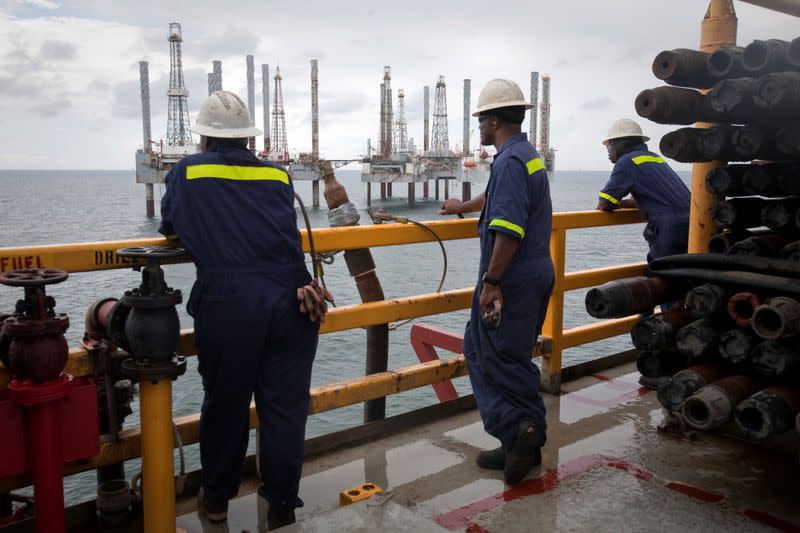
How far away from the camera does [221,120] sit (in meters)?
2.89

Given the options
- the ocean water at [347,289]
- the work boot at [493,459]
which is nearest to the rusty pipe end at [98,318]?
the work boot at [493,459]

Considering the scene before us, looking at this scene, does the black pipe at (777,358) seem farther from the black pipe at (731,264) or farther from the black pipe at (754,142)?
the black pipe at (754,142)

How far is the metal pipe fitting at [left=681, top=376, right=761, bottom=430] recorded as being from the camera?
2873mm

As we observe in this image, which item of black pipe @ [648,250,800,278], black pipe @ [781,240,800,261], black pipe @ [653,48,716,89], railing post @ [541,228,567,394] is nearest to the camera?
black pipe @ [648,250,800,278]

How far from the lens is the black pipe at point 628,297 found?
3.54 m

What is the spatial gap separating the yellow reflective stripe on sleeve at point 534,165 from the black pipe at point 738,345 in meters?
1.08

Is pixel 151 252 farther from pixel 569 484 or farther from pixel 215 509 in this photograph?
pixel 569 484

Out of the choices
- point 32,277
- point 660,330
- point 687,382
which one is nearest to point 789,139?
point 660,330

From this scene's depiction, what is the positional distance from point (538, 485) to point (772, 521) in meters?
0.95

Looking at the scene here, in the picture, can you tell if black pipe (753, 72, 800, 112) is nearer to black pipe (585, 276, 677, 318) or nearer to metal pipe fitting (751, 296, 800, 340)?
metal pipe fitting (751, 296, 800, 340)

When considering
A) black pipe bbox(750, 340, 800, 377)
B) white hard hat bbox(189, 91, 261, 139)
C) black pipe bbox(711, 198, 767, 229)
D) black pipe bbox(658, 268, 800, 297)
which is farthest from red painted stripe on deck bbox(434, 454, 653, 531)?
white hard hat bbox(189, 91, 261, 139)

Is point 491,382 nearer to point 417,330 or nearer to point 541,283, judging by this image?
point 541,283

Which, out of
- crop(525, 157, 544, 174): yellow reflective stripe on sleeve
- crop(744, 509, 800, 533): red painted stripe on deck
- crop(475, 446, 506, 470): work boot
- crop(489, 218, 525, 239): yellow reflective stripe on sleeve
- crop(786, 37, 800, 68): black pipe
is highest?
crop(786, 37, 800, 68): black pipe

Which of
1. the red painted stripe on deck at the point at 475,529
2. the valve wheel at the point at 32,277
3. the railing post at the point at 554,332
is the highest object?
the valve wheel at the point at 32,277
